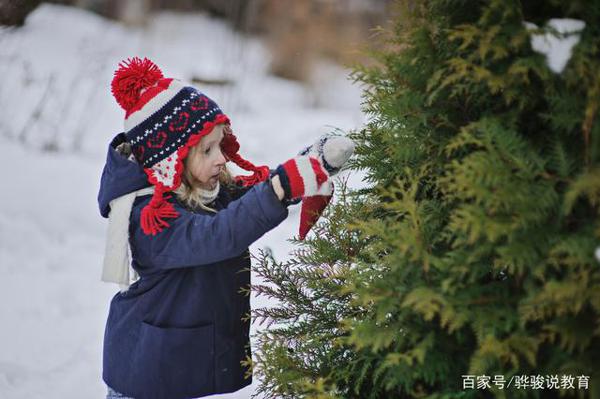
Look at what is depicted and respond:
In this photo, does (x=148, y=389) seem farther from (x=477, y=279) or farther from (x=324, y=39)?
(x=324, y=39)

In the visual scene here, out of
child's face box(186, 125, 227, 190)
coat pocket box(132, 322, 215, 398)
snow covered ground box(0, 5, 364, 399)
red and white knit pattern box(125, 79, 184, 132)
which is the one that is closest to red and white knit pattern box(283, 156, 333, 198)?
child's face box(186, 125, 227, 190)

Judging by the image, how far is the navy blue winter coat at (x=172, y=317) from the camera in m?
2.32

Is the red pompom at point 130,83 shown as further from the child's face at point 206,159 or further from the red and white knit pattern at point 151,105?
the child's face at point 206,159

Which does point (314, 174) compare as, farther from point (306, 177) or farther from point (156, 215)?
point (156, 215)

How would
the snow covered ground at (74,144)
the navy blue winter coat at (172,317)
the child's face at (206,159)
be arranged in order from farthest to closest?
the snow covered ground at (74,144), the child's face at (206,159), the navy blue winter coat at (172,317)

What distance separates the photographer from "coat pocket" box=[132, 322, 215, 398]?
7.83 ft

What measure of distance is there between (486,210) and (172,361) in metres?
1.49

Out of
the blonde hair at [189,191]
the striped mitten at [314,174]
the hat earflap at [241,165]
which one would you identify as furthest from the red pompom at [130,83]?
the striped mitten at [314,174]

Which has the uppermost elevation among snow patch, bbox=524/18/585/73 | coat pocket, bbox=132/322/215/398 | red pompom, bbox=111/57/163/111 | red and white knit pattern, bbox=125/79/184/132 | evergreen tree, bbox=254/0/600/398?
red pompom, bbox=111/57/163/111

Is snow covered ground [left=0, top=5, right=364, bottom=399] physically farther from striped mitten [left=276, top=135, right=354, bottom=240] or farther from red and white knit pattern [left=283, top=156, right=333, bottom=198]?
red and white knit pattern [left=283, top=156, right=333, bottom=198]

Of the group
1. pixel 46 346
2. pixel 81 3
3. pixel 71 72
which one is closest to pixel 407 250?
pixel 46 346

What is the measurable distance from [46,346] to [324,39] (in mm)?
9878

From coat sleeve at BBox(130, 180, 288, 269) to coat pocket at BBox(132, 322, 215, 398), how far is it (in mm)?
320

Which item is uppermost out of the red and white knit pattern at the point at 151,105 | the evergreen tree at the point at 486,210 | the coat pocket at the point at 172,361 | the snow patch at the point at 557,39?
the red and white knit pattern at the point at 151,105
